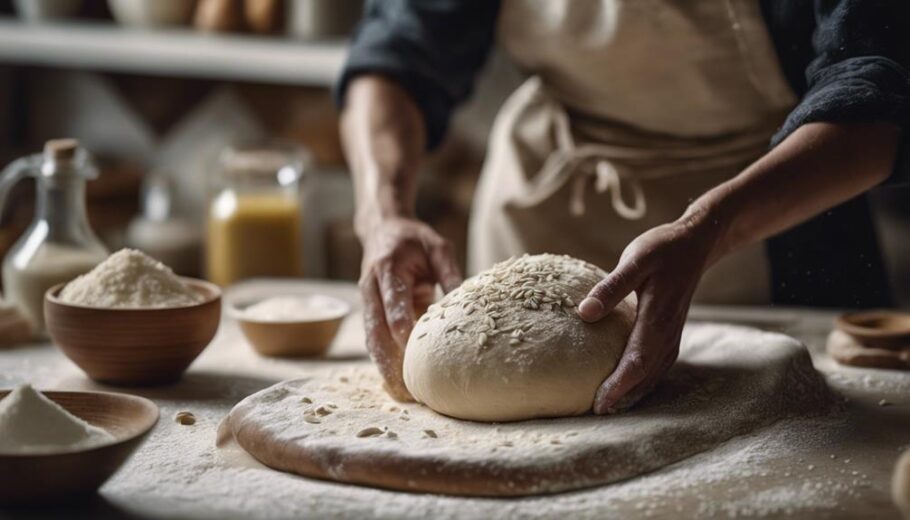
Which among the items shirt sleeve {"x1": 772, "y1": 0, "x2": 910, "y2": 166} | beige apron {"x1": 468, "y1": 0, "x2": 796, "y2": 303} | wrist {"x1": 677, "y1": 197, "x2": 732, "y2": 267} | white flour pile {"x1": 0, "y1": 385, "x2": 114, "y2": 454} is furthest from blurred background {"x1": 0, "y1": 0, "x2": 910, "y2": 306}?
white flour pile {"x1": 0, "y1": 385, "x2": 114, "y2": 454}

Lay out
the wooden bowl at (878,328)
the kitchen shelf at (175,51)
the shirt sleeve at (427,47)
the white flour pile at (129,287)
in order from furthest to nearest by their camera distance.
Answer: the kitchen shelf at (175,51) < the shirt sleeve at (427,47) < the wooden bowl at (878,328) < the white flour pile at (129,287)

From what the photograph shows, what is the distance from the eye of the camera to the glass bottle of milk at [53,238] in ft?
5.27

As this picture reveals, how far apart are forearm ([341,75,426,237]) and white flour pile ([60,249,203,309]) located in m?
0.34

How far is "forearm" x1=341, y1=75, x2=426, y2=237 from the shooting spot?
1712 millimetres

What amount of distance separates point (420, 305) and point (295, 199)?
1.01m

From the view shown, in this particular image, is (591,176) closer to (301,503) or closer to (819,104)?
(819,104)

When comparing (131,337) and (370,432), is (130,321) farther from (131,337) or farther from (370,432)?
(370,432)

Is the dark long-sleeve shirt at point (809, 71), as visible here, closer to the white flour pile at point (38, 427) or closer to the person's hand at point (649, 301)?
the person's hand at point (649, 301)

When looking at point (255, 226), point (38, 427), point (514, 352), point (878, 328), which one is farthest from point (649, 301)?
point (255, 226)

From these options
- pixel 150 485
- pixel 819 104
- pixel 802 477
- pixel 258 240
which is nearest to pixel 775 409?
pixel 802 477

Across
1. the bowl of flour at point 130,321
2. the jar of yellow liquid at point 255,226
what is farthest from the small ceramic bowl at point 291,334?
the jar of yellow liquid at point 255,226

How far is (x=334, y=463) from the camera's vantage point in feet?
3.57

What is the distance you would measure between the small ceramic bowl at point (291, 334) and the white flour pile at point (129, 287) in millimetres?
127

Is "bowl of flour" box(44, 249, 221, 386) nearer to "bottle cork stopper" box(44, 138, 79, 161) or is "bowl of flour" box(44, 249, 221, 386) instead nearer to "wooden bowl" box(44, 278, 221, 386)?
"wooden bowl" box(44, 278, 221, 386)
